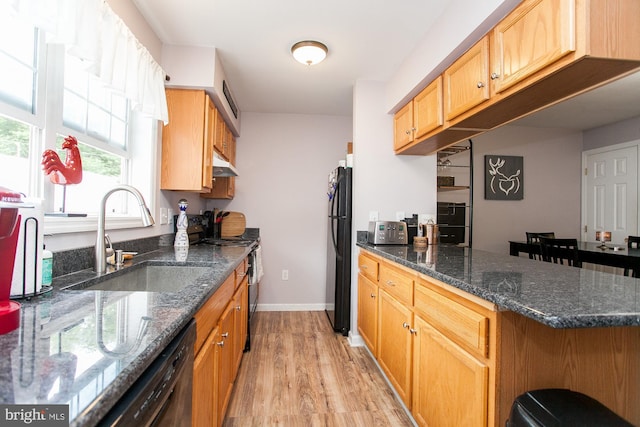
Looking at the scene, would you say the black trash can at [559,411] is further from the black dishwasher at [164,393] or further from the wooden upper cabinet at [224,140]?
the wooden upper cabinet at [224,140]

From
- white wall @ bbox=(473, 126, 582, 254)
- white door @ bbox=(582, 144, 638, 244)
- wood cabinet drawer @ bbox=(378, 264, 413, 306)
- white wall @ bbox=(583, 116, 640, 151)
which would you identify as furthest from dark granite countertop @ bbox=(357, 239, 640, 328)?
white wall @ bbox=(583, 116, 640, 151)

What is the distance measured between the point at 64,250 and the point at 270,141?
2.70 metres

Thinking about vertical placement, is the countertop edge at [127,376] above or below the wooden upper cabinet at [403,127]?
below

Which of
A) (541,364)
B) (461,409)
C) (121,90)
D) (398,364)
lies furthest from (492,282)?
(121,90)

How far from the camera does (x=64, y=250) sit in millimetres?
1266

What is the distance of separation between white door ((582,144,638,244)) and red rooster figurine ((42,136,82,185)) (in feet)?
18.6

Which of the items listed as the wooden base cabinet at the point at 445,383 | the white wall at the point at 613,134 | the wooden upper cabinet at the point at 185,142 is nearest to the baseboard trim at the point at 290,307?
the wooden upper cabinet at the point at 185,142

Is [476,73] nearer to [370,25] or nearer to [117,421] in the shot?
[370,25]

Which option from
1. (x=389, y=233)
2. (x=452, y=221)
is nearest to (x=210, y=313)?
(x=389, y=233)

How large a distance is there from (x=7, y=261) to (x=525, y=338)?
147 centimetres

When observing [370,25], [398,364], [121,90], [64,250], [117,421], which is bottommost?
[398,364]

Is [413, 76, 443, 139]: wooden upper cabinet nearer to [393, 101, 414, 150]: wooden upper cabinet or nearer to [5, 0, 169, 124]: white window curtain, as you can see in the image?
[393, 101, 414, 150]: wooden upper cabinet

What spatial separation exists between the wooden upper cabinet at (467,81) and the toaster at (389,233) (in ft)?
3.12

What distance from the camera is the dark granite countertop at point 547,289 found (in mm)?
788
